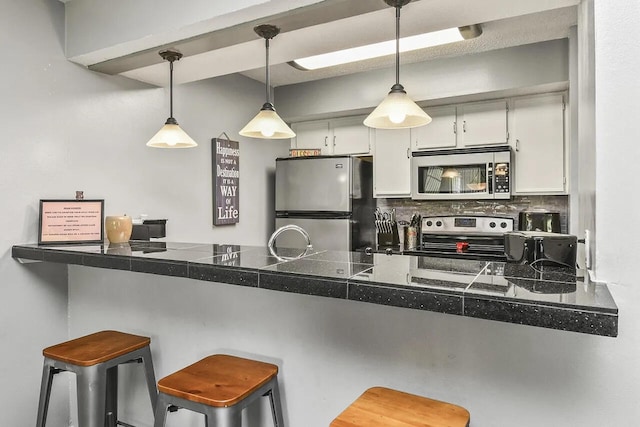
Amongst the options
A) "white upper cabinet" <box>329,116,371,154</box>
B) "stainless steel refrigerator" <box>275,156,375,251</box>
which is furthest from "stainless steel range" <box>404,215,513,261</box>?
"white upper cabinet" <box>329,116,371,154</box>

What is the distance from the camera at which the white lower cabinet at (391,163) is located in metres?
3.74

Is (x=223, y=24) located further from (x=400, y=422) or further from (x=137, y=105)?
(x=400, y=422)

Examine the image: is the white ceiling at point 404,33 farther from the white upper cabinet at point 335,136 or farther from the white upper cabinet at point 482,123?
the white upper cabinet at point 335,136

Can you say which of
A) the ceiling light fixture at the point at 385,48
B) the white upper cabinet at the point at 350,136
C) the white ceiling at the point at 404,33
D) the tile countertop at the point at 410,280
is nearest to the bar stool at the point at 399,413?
the tile countertop at the point at 410,280

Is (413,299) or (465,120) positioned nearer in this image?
(413,299)

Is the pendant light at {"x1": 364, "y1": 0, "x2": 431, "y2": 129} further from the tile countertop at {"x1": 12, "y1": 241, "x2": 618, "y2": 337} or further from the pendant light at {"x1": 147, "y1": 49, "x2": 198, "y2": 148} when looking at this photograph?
the pendant light at {"x1": 147, "y1": 49, "x2": 198, "y2": 148}

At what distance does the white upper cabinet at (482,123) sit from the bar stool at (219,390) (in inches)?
107

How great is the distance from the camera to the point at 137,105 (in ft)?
9.01

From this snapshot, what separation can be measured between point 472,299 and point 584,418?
54cm

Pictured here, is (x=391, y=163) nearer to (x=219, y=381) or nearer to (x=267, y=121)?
(x=267, y=121)

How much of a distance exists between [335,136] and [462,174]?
129 cm

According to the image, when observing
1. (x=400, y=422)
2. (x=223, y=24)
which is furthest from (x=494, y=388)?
(x=223, y=24)

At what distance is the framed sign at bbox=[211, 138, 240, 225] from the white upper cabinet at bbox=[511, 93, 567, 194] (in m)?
2.30

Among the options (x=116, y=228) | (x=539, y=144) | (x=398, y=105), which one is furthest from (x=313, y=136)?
(x=398, y=105)
